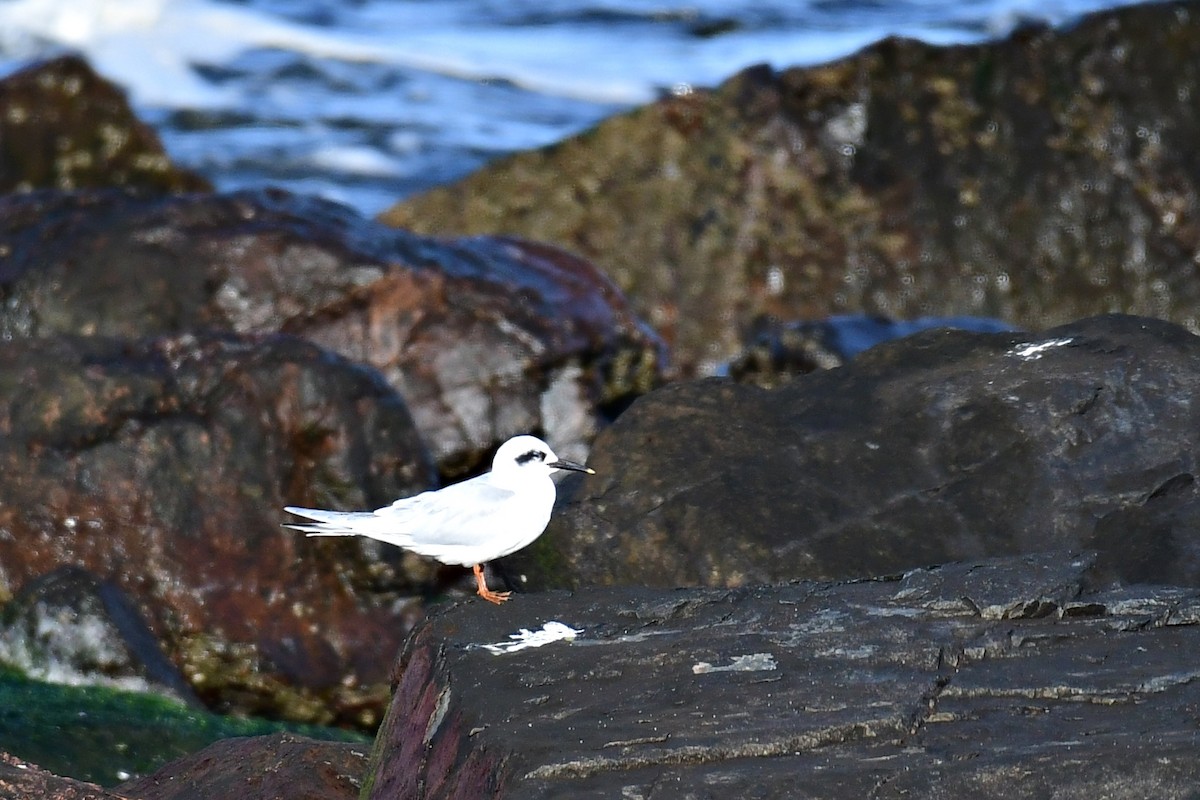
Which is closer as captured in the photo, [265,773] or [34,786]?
[34,786]

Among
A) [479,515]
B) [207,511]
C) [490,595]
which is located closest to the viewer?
[490,595]

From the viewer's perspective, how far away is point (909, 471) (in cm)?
647

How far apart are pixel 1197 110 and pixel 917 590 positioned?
1043 cm

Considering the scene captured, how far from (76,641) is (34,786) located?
3.46 meters

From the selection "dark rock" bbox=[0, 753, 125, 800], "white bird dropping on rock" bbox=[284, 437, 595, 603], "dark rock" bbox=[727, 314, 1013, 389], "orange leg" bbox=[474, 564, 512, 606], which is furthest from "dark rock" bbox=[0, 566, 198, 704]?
"dark rock" bbox=[727, 314, 1013, 389]

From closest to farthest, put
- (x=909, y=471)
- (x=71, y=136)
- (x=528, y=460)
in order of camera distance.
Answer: (x=528, y=460) < (x=909, y=471) < (x=71, y=136)

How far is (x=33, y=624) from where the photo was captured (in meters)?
8.23

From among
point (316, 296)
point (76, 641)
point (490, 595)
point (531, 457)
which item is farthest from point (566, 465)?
point (316, 296)

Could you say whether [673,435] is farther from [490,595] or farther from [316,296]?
[316,296]

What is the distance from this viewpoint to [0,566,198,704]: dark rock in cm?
816

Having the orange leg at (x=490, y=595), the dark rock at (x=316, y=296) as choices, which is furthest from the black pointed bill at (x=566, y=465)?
the dark rock at (x=316, y=296)

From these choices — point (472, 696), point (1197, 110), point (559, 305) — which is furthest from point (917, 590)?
point (1197, 110)

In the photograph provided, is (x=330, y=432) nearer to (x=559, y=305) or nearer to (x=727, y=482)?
(x=559, y=305)

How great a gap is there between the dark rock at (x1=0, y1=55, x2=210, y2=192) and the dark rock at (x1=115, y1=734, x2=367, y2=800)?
9050 millimetres
